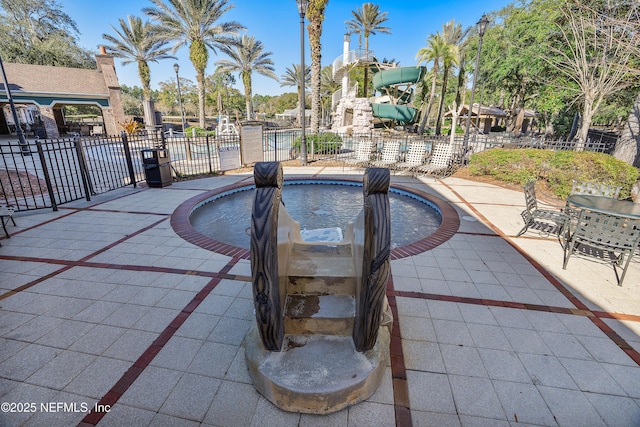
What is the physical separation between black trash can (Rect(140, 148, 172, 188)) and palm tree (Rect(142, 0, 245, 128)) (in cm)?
1834

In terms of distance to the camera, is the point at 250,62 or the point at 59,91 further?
the point at 250,62

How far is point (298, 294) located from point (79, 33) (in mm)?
46208

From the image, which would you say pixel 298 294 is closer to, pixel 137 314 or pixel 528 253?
pixel 137 314

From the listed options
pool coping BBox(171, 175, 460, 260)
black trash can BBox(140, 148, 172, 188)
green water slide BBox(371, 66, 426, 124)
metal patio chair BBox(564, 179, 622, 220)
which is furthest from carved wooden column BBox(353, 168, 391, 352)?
green water slide BBox(371, 66, 426, 124)

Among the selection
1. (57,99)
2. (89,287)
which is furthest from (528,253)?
(57,99)

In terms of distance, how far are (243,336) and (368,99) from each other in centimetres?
2693

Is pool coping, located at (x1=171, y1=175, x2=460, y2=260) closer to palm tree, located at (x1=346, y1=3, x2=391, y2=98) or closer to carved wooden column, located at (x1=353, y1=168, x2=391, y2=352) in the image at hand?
carved wooden column, located at (x1=353, y1=168, x2=391, y2=352)

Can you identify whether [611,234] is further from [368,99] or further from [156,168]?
[368,99]

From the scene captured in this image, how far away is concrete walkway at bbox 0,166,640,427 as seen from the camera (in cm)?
214

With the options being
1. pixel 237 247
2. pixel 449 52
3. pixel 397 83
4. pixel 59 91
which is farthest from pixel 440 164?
pixel 59 91

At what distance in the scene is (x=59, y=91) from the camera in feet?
71.9

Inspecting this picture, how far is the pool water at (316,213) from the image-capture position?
6305 millimetres

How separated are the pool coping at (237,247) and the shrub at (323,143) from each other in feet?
21.8

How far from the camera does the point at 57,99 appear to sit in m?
22.1
